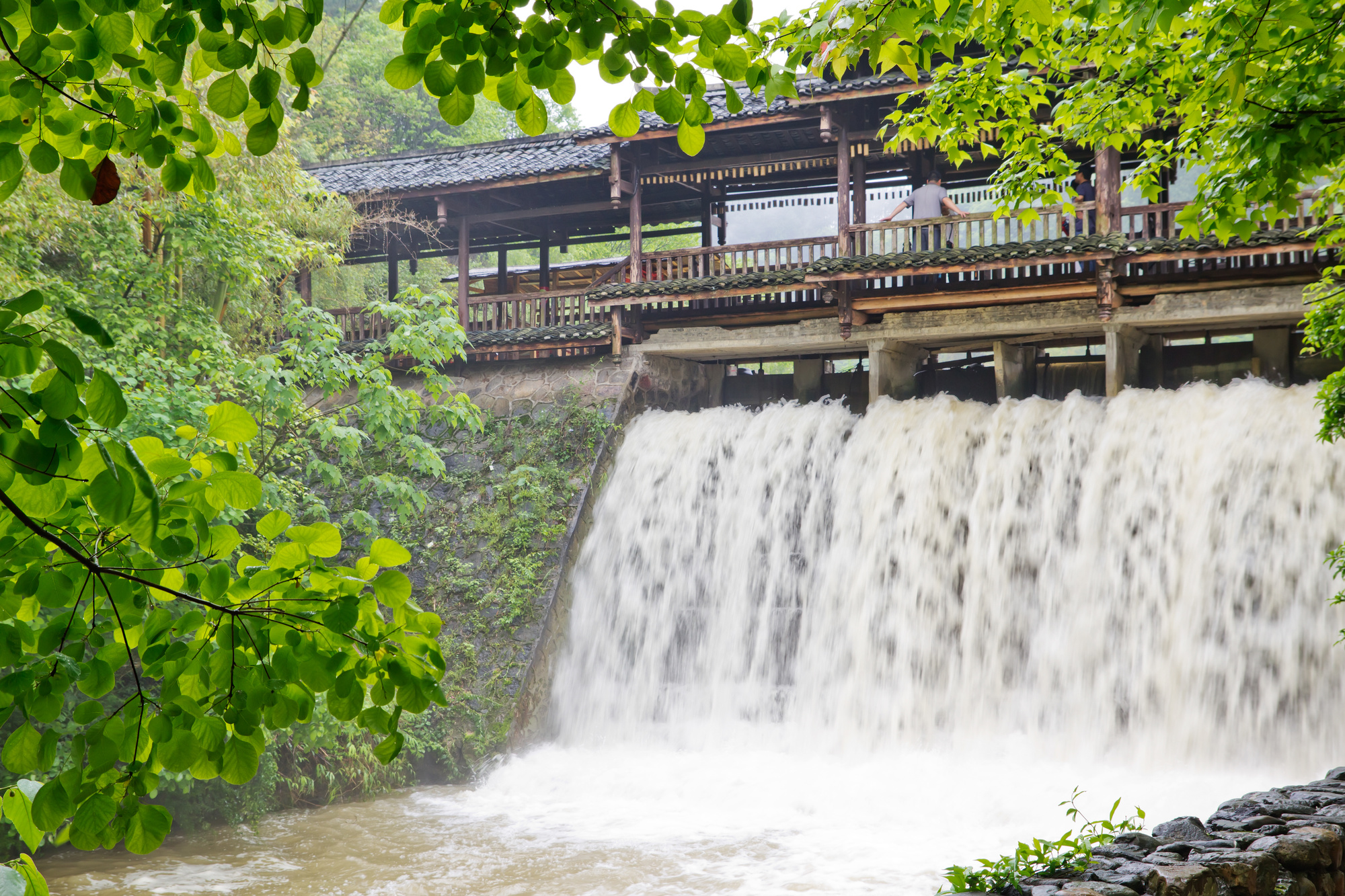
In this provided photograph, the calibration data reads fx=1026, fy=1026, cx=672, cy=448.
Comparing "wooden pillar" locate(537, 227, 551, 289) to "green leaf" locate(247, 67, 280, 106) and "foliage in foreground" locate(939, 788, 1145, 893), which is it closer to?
"foliage in foreground" locate(939, 788, 1145, 893)

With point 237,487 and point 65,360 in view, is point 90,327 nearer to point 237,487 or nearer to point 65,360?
point 65,360

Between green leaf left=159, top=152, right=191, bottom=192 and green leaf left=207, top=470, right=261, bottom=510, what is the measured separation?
0.66m

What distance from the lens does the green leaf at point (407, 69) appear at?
5.97 feet

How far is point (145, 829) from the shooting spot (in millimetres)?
1559

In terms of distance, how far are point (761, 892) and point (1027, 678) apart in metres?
4.08

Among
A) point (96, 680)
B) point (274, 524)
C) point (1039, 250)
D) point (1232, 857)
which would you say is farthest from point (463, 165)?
point (96, 680)

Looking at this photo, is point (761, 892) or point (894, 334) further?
point (894, 334)

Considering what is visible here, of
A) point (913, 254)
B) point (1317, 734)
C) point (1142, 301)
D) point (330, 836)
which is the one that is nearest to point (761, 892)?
point (330, 836)

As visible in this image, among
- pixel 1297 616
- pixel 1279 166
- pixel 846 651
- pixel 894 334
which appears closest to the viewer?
pixel 1279 166

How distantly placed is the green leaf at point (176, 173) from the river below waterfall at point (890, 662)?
5.52m

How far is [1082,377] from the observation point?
12461 millimetres

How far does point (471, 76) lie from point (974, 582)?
29.0ft

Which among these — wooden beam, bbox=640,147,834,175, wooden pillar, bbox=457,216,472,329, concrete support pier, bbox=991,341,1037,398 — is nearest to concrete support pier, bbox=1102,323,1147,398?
concrete support pier, bbox=991,341,1037,398

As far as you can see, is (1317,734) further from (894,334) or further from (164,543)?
(164,543)
